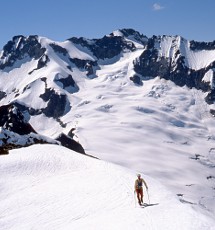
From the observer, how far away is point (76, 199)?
36906 mm

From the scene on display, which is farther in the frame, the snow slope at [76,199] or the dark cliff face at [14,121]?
the dark cliff face at [14,121]

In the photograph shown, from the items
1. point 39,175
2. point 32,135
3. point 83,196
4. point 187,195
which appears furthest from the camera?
point 187,195

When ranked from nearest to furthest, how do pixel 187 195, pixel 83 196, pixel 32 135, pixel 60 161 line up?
pixel 83 196
pixel 60 161
pixel 32 135
pixel 187 195

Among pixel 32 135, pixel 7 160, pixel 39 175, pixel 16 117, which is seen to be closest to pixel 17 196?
pixel 39 175

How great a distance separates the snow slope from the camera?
27469mm

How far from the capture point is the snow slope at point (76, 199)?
27.5m

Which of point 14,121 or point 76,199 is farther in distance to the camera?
point 14,121

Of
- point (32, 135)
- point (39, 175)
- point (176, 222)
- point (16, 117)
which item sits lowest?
point (176, 222)

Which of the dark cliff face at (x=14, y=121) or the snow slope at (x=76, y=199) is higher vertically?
the dark cliff face at (x=14, y=121)

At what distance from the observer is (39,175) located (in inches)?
1829

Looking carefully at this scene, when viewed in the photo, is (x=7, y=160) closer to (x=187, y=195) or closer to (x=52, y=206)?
(x=52, y=206)

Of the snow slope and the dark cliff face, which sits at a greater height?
the dark cliff face

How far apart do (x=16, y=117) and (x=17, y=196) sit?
65439mm

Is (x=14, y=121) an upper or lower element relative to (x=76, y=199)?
upper
